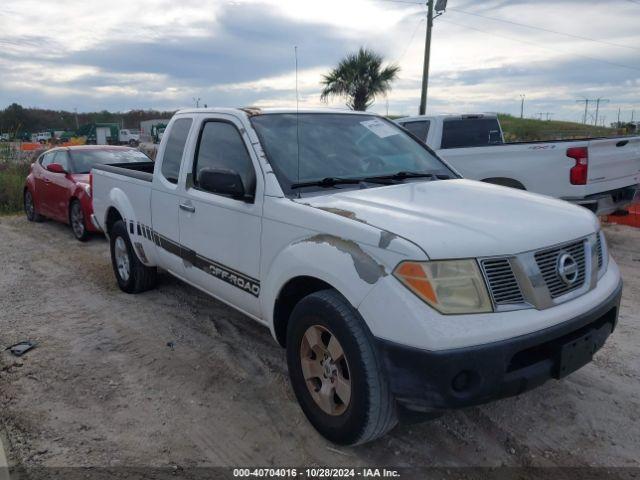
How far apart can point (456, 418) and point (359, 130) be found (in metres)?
2.13

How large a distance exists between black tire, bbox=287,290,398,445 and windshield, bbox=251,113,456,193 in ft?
2.95

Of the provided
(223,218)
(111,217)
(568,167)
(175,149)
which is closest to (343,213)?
(223,218)

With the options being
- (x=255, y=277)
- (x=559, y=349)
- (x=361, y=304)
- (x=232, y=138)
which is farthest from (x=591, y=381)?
(x=232, y=138)

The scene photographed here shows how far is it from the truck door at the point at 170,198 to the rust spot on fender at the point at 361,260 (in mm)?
1976

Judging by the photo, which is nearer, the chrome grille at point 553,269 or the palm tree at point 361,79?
the chrome grille at point 553,269

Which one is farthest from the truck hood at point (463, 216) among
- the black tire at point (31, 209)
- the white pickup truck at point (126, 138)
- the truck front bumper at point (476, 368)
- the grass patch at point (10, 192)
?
the white pickup truck at point (126, 138)

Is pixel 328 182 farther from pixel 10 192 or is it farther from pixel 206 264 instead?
pixel 10 192

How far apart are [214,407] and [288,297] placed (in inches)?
35.6

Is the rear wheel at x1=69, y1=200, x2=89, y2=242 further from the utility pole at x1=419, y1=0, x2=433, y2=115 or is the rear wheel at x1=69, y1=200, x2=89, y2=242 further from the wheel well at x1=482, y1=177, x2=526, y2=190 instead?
the utility pole at x1=419, y1=0, x2=433, y2=115

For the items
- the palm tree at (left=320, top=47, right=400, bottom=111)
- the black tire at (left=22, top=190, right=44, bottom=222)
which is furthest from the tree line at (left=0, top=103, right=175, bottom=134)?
the black tire at (left=22, top=190, right=44, bottom=222)

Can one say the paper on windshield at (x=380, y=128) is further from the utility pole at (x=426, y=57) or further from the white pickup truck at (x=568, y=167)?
the utility pole at (x=426, y=57)

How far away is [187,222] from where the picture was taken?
13.6ft

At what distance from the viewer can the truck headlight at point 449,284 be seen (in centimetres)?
237

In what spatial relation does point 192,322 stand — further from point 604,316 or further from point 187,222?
point 604,316
